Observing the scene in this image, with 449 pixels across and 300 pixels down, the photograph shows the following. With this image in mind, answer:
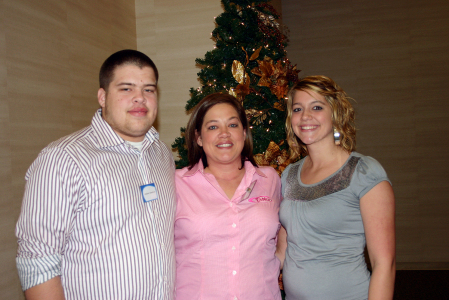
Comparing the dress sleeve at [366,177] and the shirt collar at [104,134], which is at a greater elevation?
the shirt collar at [104,134]

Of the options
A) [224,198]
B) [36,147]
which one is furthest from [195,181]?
[36,147]

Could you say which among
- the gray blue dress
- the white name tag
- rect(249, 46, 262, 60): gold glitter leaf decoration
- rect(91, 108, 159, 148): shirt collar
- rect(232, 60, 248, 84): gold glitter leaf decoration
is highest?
rect(249, 46, 262, 60): gold glitter leaf decoration

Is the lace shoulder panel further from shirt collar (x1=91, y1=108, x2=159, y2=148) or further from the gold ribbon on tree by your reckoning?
shirt collar (x1=91, y1=108, x2=159, y2=148)

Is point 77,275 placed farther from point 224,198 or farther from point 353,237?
point 353,237

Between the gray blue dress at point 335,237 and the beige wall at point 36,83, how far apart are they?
1.98 metres

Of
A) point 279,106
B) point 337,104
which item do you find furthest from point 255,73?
point 337,104

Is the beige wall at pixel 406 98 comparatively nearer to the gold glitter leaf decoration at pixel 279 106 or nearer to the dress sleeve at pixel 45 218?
the gold glitter leaf decoration at pixel 279 106

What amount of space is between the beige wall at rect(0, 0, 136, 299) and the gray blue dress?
6.49ft

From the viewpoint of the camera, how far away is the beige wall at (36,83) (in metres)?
2.27

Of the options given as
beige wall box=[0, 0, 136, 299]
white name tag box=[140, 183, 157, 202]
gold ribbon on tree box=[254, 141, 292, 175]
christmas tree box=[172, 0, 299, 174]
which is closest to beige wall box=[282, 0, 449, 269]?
christmas tree box=[172, 0, 299, 174]

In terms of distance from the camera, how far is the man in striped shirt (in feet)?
4.49

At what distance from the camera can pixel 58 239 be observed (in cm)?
140

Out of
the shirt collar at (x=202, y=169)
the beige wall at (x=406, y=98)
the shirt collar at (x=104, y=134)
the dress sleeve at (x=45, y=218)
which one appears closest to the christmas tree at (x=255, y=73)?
the shirt collar at (x=202, y=169)

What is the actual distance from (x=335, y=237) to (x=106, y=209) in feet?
3.83
